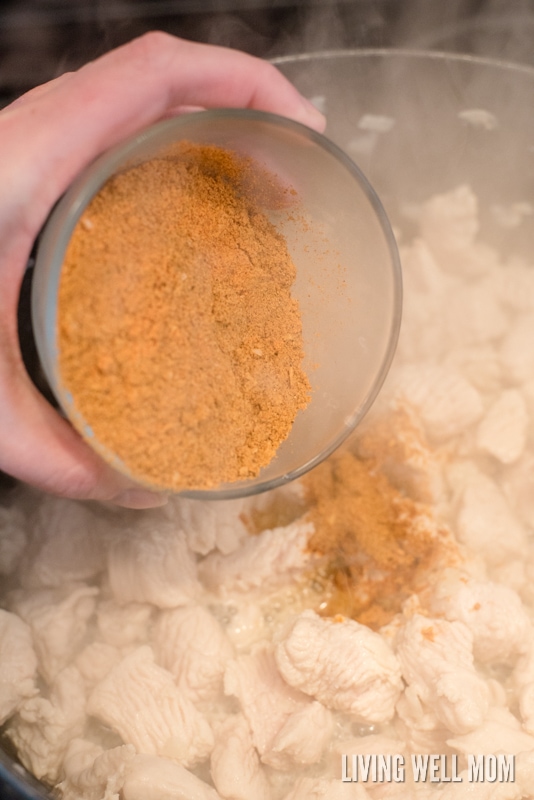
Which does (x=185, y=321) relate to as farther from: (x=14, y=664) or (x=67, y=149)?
(x=14, y=664)

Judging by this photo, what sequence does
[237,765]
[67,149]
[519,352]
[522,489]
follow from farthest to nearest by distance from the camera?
[519,352] → [522,489] → [237,765] → [67,149]

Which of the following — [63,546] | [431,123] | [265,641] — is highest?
[431,123]

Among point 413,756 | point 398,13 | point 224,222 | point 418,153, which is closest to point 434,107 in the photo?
point 418,153

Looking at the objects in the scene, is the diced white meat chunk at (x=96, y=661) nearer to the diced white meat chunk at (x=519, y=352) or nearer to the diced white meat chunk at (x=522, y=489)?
the diced white meat chunk at (x=522, y=489)

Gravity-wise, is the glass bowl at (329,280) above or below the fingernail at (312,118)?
below

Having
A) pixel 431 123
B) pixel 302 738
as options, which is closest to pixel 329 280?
pixel 302 738

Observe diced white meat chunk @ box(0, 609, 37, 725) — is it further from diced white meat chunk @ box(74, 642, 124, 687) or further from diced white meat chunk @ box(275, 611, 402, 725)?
diced white meat chunk @ box(275, 611, 402, 725)

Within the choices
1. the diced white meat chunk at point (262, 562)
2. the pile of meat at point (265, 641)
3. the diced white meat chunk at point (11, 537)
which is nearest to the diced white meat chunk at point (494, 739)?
the pile of meat at point (265, 641)
